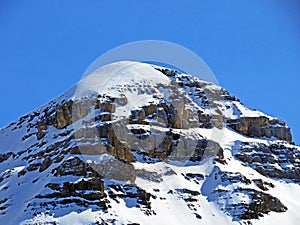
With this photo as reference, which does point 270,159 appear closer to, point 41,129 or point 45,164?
point 45,164

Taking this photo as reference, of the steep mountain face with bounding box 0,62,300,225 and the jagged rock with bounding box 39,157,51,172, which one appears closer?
the steep mountain face with bounding box 0,62,300,225

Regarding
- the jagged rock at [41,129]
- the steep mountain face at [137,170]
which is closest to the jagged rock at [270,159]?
the steep mountain face at [137,170]

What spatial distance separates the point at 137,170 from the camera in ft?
552

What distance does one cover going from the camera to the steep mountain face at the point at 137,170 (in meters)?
150

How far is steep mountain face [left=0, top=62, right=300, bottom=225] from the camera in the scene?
150 metres

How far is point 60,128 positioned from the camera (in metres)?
190

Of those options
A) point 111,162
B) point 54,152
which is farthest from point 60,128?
point 111,162

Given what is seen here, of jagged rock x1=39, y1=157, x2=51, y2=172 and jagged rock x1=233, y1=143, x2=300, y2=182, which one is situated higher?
jagged rock x1=233, y1=143, x2=300, y2=182

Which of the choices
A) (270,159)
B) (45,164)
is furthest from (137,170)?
(270,159)

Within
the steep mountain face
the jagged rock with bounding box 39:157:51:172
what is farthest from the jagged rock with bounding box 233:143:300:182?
the jagged rock with bounding box 39:157:51:172

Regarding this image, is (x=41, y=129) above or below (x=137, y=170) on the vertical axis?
above

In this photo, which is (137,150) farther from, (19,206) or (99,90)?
(19,206)

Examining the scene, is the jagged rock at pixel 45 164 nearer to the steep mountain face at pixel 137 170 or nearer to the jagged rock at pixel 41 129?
the steep mountain face at pixel 137 170

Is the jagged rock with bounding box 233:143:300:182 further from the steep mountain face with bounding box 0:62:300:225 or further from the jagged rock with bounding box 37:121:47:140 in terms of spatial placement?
the jagged rock with bounding box 37:121:47:140
